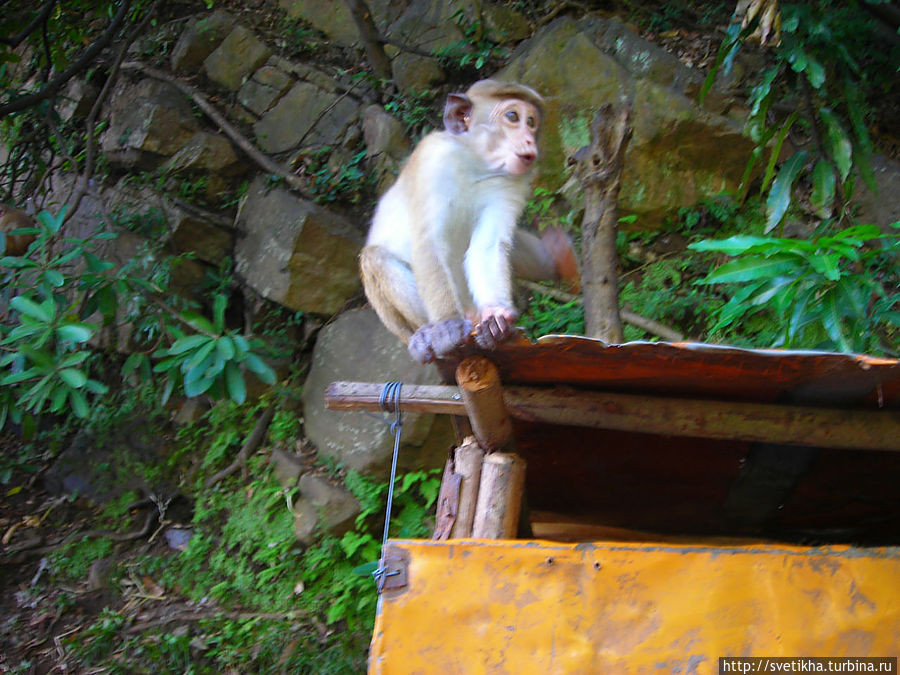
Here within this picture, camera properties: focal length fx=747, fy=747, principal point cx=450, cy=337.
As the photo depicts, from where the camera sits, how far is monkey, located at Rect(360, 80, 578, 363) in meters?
3.43

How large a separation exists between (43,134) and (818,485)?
288 inches

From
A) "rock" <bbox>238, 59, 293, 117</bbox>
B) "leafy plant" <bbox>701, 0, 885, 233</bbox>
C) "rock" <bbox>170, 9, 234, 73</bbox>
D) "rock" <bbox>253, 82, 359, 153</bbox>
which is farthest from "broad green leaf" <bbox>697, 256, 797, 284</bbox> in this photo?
"rock" <bbox>170, 9, 234, 73</bbox>

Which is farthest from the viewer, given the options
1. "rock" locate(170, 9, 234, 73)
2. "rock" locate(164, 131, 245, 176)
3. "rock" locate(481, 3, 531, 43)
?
"rock" locate(170, 9, 234, 73)

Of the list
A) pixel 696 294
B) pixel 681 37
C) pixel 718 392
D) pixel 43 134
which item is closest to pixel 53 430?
pixel 43 134

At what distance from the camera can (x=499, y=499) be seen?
241 centimetres

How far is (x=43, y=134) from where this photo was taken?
7.22 m

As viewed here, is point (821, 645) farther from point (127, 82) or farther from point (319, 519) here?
point (127, 82)

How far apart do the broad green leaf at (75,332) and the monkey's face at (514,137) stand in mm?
2487

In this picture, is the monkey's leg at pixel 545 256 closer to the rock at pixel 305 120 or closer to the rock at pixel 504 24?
the rock at pixel 305 120

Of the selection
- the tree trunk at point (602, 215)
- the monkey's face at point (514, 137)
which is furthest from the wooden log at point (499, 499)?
the monkey's face at point (514, 137)

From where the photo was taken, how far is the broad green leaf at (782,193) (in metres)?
3.65

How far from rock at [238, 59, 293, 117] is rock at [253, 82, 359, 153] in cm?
9

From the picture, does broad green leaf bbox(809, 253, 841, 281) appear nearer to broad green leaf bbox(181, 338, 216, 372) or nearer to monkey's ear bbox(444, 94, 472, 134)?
monkey's ear bbox(444, 94, 472, 134)

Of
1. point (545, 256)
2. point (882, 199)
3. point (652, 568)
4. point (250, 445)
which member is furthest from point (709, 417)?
point (250, 445)
